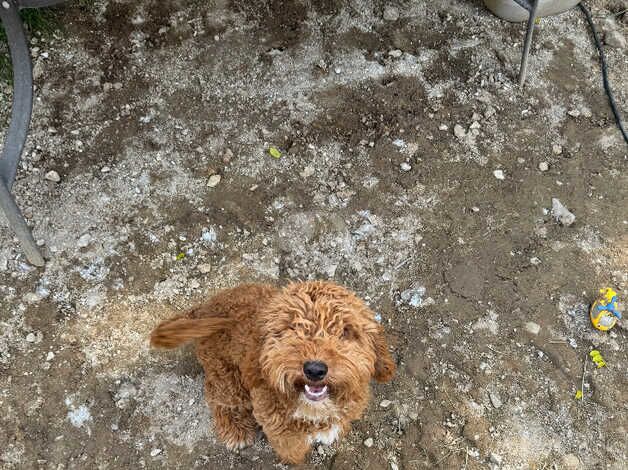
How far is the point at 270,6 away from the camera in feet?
16.0

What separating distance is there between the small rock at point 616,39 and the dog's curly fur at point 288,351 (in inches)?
153

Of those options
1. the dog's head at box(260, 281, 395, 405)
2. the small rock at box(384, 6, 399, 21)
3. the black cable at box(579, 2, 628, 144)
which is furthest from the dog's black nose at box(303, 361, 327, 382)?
the small rock at box(384, 6, 399, 21)

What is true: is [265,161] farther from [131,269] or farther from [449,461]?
[449,461]

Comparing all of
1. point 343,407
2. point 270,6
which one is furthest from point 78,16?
point 343,407

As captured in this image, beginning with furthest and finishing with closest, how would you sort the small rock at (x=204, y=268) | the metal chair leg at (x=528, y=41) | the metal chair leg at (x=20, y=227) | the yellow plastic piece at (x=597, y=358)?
the metal chair leg at (x=528, y=41) → the small rock at (x=204, y=268) → the yellow plastic piece at (x=597, y=358) → the metal chair leg at (x=20, y=227)

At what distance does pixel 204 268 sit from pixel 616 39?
161 inches

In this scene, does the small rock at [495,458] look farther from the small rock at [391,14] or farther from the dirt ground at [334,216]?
the small rock at [391,14]

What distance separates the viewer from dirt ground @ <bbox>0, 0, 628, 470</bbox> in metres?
3.32

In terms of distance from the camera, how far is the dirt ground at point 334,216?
10.9 feet

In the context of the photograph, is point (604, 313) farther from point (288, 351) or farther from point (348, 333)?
point (288, 351)

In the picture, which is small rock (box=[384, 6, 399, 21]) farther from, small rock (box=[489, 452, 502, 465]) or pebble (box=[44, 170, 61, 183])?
small rock (box=[489, 452, 502, 465])

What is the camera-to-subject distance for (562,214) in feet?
13.2

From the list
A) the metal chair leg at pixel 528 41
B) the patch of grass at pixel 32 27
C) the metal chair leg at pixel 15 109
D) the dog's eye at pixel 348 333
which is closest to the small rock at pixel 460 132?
the metal chair leg at pixel 528 41

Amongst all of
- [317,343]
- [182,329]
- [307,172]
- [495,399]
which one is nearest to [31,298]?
[182,329]
